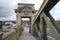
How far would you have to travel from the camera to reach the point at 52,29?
5.97 metres

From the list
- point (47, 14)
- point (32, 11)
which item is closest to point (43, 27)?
point (47, 14)

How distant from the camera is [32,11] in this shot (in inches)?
971

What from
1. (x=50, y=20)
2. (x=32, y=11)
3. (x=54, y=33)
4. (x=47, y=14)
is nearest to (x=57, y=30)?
(x=54, y=33)

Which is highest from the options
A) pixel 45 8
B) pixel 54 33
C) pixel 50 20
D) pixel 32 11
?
pixel 32 11

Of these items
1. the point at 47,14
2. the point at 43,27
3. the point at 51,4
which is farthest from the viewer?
the point at 43,27

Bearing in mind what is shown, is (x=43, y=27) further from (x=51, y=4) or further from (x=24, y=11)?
(x=24, y=11)

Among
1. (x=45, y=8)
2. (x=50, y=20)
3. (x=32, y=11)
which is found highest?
(x=32, y=11)

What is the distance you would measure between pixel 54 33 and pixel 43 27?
5.83 feet

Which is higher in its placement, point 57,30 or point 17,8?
point 17,8

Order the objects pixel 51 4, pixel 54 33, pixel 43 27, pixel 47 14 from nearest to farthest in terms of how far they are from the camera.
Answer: pixel 54 33
pixel 51 4
pixel 47 14
pixel 43 27

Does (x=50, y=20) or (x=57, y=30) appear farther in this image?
(x=50, y=20)

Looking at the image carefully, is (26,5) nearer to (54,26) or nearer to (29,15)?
(29,15)

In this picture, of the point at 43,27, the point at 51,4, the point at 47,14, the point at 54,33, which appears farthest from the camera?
the point at 43,27

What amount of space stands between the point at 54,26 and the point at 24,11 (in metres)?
19.0
